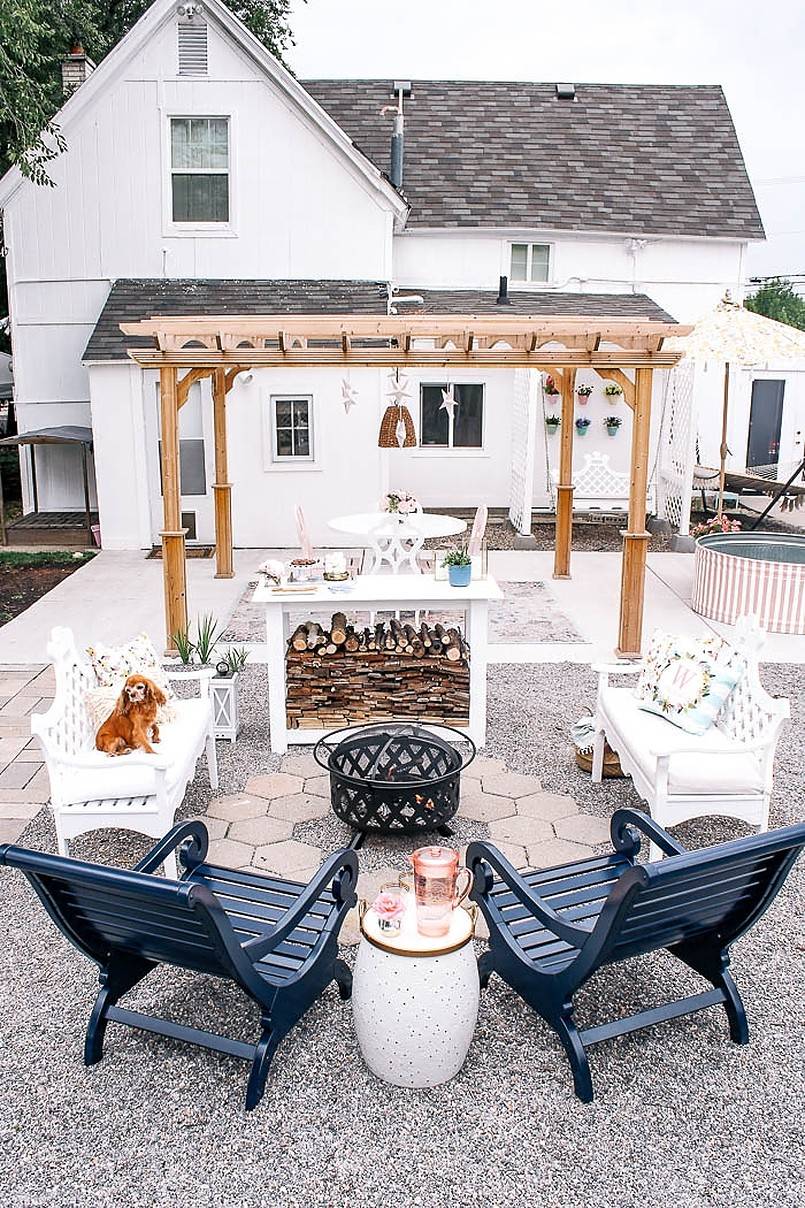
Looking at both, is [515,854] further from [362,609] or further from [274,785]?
[362,609]

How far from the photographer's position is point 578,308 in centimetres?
1712

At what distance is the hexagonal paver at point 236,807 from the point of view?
6.46 metres

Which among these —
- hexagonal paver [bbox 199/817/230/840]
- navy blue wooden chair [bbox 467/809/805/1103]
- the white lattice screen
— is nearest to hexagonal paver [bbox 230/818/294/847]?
hexagonal paver [bbox 199/817/230/840]

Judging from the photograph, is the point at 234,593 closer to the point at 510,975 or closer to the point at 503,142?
the point at 510,975

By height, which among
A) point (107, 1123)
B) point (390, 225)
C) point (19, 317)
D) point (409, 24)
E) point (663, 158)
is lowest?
point (107, 1123)

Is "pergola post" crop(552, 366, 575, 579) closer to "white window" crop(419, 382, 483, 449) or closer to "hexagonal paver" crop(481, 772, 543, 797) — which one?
"white window" crop(419, 382, 483, 449)

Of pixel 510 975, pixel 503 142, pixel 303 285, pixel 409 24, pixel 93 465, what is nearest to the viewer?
pixel 510 975

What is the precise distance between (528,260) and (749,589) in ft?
31.5

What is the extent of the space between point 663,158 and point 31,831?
58.8ft

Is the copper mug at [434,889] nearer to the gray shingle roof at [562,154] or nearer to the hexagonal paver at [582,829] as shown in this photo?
the hexagonal paver at [582,829]

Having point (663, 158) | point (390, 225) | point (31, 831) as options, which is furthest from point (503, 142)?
point (31, 831)

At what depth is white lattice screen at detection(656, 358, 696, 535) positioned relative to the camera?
49.7 feet

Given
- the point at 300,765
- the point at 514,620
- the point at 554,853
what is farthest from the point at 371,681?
the point at 514,620

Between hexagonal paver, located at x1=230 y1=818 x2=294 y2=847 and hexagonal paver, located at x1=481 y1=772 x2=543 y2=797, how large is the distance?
138cm
